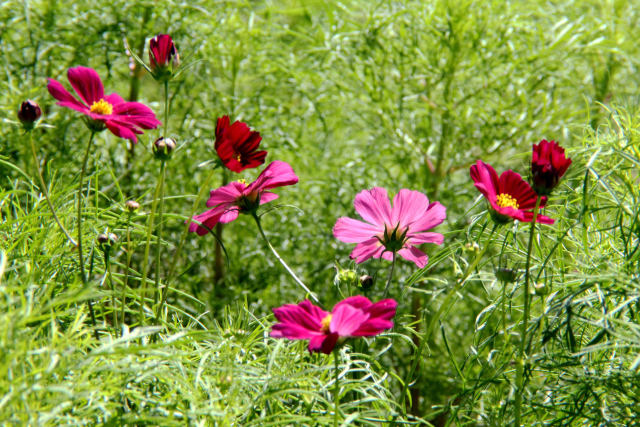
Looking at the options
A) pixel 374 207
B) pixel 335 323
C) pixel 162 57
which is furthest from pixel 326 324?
pixel 162 57

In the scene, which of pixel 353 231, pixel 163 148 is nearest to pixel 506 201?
pixel 353 231

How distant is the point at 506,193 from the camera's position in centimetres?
53

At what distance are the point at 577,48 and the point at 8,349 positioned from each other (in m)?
0.90

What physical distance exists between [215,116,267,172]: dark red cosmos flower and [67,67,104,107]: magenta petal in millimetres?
116

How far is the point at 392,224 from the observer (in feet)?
1.84

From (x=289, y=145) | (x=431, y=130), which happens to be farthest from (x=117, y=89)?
(x=431, y=130)

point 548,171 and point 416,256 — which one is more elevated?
point 548,171

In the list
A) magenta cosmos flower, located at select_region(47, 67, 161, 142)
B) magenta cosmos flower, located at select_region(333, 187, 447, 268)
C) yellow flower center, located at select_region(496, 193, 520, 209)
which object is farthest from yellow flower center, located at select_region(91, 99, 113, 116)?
yellow flower center, located at select_region(496, 193, 520, 209)

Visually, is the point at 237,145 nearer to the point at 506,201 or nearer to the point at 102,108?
the point at 102,108

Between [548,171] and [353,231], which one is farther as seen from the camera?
[353,231]

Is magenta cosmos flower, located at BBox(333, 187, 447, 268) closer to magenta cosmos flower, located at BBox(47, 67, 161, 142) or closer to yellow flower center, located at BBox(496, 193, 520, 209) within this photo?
yellow flower center, located at BBox(496, 193, 520, 209)

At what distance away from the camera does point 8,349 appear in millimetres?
401

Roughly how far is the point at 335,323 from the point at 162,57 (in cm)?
26

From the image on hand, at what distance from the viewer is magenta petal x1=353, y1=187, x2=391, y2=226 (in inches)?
22.0
